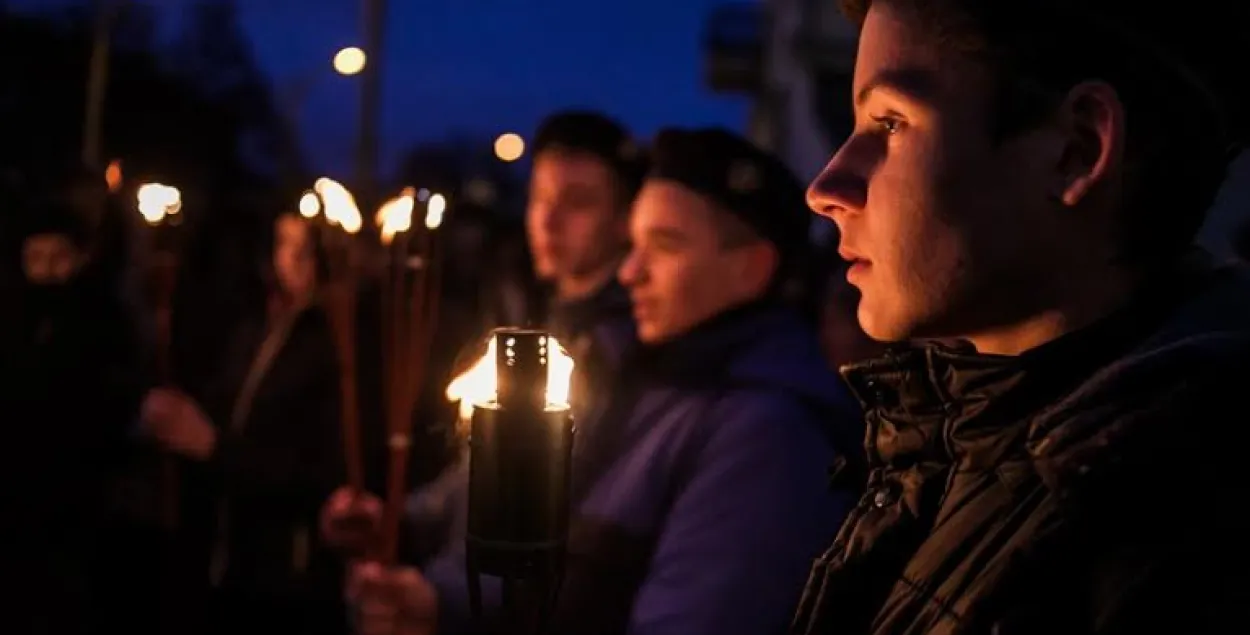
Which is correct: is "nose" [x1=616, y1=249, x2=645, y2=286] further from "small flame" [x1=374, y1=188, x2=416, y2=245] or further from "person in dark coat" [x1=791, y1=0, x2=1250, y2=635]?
"person in dark coat" [x1=791, y1=0, x2=1250, y2=635]

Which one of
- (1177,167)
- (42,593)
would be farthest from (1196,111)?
(42,593)

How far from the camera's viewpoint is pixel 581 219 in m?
4.17

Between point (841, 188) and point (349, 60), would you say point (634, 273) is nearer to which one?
point (841, 188)

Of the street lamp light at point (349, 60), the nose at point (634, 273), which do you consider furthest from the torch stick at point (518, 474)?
the street lamp light at point (349, 60)

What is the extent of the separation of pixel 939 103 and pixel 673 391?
5.12 ft

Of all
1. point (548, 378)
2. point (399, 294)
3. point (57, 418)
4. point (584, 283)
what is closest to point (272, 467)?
point (57, 418)

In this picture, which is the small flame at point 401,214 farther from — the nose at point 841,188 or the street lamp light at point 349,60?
the street lamp light at point 349,60

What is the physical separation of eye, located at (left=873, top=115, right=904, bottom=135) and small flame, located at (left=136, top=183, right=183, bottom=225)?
2903mm

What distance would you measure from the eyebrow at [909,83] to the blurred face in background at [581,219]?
263 cm

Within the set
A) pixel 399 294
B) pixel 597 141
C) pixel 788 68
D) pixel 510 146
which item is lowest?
pixel 399 294

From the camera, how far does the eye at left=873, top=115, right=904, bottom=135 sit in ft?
4.94

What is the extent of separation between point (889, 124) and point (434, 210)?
5.28 ft

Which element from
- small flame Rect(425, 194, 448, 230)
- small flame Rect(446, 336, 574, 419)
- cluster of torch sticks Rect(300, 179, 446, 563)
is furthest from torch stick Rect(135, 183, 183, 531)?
small flame Rect(446, 336, 574, 419)

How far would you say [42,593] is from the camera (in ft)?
17.3
